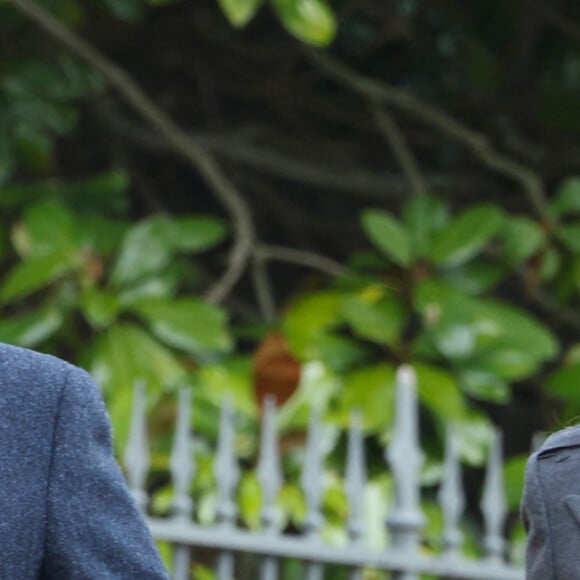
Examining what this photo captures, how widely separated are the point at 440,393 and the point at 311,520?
740mm

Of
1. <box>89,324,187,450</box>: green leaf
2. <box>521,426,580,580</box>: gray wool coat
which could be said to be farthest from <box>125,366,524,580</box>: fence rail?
<box>521,426,580,580</box>: gray wool coat

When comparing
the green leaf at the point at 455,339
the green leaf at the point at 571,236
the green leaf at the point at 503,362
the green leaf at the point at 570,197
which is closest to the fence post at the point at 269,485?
the green leaf at the point at 455,339

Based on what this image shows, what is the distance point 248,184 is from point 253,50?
0.41m

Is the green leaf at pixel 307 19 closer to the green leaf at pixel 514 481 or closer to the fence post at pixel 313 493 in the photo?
the fence post at pixel 313 493

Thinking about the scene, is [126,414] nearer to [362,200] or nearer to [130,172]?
[130,172]

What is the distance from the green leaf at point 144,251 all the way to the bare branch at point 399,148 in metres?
0.86

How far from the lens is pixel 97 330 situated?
355cm

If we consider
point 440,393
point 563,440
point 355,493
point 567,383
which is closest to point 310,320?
point 440,393

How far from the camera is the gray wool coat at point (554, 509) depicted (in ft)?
4.83

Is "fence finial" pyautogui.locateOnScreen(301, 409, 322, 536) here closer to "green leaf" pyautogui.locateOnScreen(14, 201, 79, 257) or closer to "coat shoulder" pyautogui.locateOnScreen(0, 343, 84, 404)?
"green leaf" pyautogui.locateOnScreen(14, 201, 79, 257)

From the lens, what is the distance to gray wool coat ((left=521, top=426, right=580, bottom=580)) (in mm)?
1471

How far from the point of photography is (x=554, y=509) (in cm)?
149

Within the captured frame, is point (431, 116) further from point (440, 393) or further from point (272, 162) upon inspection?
point (440, 393)

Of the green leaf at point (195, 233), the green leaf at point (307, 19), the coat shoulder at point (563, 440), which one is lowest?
the coat shoulder at point (563, 440)
